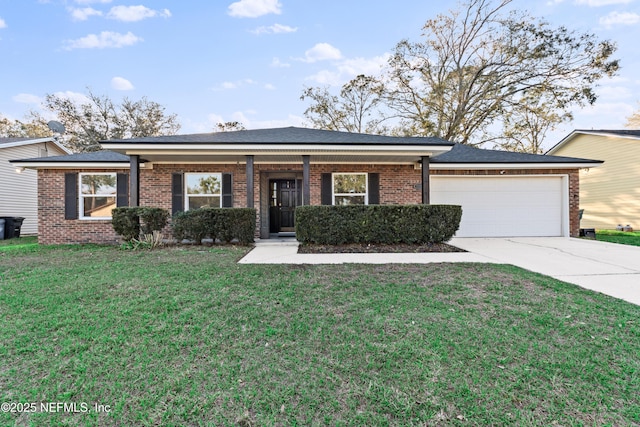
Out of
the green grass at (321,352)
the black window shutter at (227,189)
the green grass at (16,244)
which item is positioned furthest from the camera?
the black window shutter at (227,189)

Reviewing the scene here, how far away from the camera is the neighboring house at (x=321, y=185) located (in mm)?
Result: 8781

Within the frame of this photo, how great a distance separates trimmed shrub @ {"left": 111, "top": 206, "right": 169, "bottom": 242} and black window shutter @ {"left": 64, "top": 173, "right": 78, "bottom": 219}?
3.04 meters

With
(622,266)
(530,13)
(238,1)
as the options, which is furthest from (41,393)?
(530,13)

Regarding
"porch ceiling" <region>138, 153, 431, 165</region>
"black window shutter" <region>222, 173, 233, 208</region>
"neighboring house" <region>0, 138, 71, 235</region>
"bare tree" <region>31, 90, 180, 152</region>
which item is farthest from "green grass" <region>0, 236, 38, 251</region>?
"bare tree" <region>31, 90, 180, 152</region>

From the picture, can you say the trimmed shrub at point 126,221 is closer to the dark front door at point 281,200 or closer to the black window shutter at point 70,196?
the black window shutter at point 70,196

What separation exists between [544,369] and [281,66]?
16.8 metres

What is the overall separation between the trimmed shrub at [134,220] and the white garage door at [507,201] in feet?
27.1

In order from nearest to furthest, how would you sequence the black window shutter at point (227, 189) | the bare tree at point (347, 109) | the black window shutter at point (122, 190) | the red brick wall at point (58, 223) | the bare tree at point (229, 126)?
the red brick wall at point (58, 223), the black window shutter at point (122, 190), the black window shutter at point (227, 189), the bare tree at point (347, 109), the bare tree at point (229, 126)

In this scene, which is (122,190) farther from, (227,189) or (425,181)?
(425,181)

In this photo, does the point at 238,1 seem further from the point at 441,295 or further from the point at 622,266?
the point at 622,266

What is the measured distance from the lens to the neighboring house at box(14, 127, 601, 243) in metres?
8.78

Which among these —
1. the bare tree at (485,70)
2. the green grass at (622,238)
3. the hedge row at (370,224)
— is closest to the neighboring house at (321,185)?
the green grass at (622,238)

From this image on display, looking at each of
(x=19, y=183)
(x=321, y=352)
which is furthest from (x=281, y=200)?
(x=19, y=183)

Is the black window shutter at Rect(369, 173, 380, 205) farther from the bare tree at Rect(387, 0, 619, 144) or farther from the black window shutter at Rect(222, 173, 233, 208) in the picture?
the bare tree at Rect(387, 0, 619, 144)
